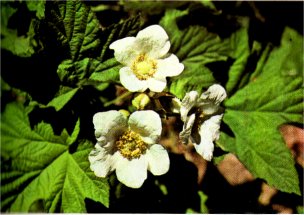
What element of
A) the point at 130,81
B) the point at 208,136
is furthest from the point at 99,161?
the point at 208,136

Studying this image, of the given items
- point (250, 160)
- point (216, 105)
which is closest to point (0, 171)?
point (216, 105)

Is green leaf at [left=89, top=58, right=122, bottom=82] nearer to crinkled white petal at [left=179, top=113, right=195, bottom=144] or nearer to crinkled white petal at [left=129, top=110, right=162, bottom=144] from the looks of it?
crinkled white petal at [left=129, top=110, right=162, bottom=144]

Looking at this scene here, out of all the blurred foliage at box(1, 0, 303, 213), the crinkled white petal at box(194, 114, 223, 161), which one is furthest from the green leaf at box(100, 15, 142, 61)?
the crinkled white petal at box(194, 114, 223, 161)

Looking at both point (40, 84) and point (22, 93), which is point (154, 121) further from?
point (22, 93)

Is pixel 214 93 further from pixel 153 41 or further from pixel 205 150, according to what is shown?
pixel 153 41

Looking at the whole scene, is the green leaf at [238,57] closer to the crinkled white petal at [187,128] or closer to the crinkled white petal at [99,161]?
the crinkled white petal at [187,128]
